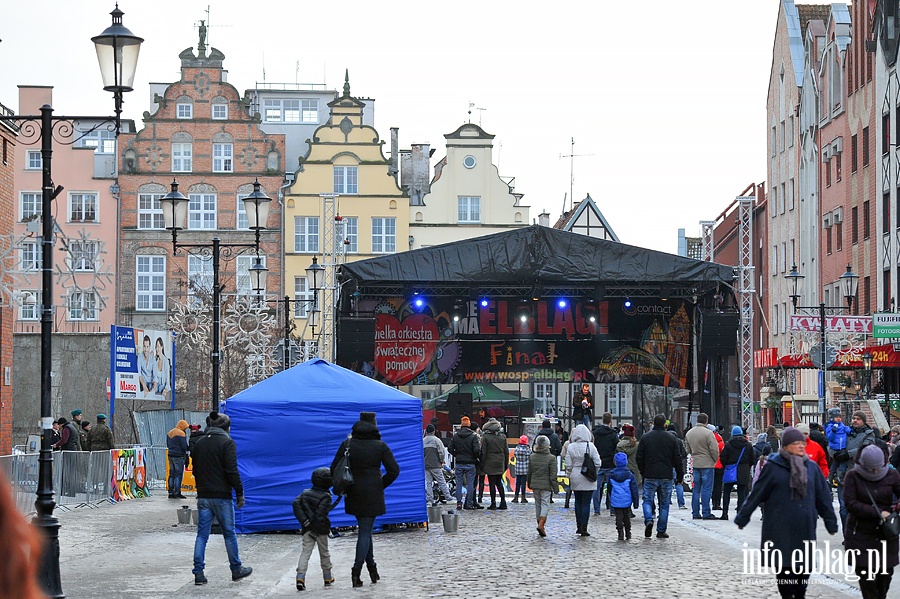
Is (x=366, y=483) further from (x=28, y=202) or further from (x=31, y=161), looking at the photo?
(x=28, y=202)

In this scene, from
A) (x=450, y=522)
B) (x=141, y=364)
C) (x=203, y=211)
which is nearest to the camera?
(x=450, y=522)

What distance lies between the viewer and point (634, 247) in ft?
106

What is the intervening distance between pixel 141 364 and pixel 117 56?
18.0 m

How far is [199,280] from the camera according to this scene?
2363 inches

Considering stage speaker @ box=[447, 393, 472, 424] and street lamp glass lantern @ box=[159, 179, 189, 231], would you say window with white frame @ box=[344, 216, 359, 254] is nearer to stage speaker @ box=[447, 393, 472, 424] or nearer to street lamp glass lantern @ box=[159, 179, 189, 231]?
stage speaker @ box=[447, 393, 472, 424]

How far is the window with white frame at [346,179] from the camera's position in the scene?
62812mm

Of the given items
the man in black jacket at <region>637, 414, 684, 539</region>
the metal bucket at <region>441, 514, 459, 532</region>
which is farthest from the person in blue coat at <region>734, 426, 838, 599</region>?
the metal bucket at <region>441, 514, 459, 532</region>

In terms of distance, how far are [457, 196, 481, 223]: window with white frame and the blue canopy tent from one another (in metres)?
44.3

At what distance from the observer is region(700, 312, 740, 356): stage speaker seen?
1244 inches

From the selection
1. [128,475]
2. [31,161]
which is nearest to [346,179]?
[31,161]

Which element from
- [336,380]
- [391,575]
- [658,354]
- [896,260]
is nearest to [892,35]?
[896,260]

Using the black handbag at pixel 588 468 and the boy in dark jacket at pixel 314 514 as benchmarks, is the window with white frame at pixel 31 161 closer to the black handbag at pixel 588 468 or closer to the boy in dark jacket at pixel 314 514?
the black handbag at pixel 588 468

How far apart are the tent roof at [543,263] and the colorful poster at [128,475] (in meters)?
6.46

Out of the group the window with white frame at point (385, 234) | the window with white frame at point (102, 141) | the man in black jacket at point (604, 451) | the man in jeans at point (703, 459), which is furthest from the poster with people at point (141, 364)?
the window with white frame at point (102, 141)
